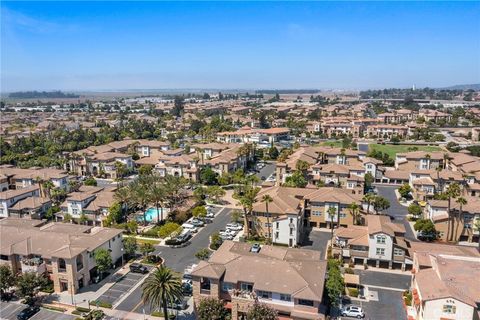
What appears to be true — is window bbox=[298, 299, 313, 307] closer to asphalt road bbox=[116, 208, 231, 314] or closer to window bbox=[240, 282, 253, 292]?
window bbox=[240, 282, 253, 292]

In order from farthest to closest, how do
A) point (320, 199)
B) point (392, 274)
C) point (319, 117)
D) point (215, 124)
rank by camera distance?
1. point (319, 117)
2. point (215, 124)
3. point (320, 199)
4. point (392, 274)

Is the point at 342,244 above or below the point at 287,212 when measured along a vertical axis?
below

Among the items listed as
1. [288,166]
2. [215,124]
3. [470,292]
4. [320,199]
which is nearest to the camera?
[470,292]

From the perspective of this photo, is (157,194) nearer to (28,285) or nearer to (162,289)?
(28,285)

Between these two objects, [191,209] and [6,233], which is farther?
[191,209]

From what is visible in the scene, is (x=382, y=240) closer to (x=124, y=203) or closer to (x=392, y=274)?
(x=392, y=274)

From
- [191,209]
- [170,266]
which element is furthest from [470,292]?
[191,209]

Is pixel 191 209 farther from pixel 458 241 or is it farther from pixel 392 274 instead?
pixel 458 241

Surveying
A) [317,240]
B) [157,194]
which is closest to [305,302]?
[317,240]

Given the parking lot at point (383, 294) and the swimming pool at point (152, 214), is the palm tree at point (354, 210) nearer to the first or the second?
the parking lot at point (383, 294)
